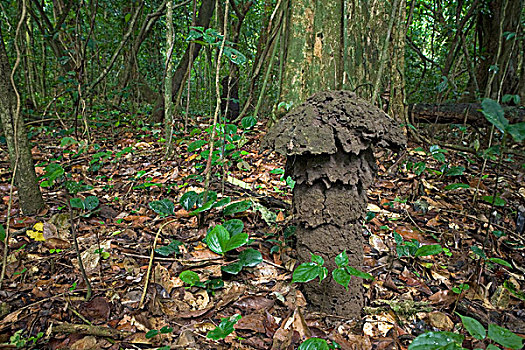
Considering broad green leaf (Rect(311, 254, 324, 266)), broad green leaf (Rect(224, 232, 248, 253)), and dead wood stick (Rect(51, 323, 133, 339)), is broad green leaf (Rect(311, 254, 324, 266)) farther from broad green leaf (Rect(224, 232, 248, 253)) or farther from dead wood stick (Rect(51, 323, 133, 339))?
dead wood stick (Rect(51, 323, 133, 339))

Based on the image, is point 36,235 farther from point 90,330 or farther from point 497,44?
point 497,44

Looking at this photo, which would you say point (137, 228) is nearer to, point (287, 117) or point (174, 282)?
point (174, 282)

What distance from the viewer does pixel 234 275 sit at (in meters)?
1.98

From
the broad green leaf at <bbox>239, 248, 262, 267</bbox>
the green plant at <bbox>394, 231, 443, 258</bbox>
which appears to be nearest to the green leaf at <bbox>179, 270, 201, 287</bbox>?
the broad green leaf at <bbox>239, 248, 262, 267</bbox>

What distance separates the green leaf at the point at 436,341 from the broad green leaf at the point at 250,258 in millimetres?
874

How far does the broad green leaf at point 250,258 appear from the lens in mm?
1895

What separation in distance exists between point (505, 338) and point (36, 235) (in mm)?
2719

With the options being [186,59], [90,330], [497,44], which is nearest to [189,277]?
[90,330]

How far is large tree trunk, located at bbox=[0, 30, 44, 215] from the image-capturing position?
7.34 ft

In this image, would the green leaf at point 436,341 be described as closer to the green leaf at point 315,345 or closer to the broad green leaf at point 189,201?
the green leaf at point 315,345

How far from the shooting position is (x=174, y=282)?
192 centimetres

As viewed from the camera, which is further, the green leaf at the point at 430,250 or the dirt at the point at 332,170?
the green leaf at the point at 430,250

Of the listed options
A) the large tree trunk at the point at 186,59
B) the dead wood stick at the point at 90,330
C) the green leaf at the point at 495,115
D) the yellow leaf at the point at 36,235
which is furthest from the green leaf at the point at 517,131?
the large tree trunk at the point at 186,59

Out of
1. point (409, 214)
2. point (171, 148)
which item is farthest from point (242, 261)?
point (171, 148)
